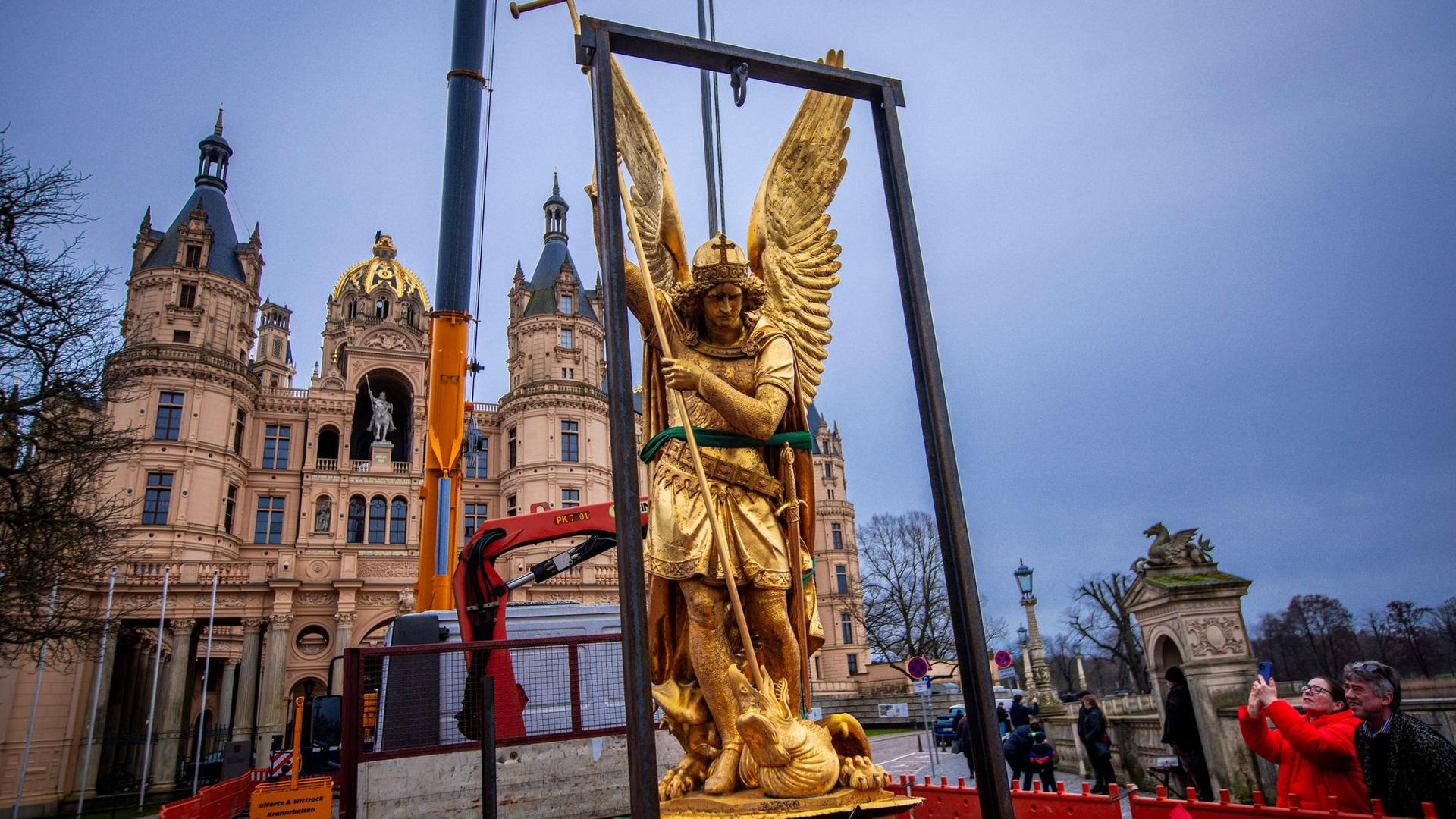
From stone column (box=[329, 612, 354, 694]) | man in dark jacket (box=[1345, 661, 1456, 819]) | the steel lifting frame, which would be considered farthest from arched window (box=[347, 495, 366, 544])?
man in dark jacket (box=[1345, 661, 1456, 819])

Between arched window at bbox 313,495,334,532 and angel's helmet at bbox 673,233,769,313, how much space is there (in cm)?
3746

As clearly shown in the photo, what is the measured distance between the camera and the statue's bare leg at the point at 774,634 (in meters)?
3.25

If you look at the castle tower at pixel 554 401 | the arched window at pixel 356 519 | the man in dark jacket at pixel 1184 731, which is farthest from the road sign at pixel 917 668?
the arched window at pixel 356 519

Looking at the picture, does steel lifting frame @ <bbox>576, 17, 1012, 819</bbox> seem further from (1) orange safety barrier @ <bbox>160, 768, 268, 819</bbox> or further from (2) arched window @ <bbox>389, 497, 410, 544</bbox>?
(2) arched window @ <bbox>389, 497, 410, 544</bbox>

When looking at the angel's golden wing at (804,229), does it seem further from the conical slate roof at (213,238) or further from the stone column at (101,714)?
the conical slate roof at (213,238)

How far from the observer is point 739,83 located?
282cm

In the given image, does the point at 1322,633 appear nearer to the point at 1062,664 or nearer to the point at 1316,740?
the point at 1062,664

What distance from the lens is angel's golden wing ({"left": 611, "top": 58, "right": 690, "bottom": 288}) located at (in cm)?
354

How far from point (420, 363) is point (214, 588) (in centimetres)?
1633

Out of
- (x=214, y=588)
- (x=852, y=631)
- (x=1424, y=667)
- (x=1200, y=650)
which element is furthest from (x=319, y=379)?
(x=1424, y=667)

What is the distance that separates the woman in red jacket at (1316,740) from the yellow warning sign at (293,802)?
Result: 328 inches

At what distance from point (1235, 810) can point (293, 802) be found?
8285 millimetres

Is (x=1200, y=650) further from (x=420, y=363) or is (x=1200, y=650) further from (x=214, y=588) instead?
(x=420, y=363)

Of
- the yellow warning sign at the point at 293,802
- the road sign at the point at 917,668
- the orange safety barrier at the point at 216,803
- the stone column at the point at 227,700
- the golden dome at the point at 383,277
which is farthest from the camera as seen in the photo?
the golden dome at the point at 383,277
